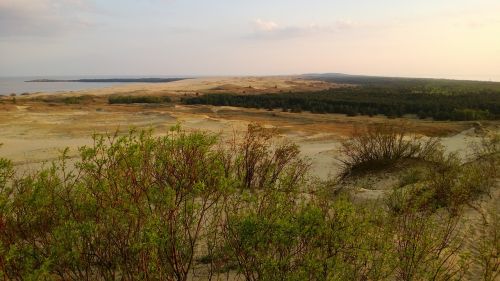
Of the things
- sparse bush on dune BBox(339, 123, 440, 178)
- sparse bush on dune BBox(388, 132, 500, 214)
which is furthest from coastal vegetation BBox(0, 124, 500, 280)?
sparse bush on dune BBox(339, 123, 440, 178)

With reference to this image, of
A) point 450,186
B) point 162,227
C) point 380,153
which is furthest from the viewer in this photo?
point 380,153

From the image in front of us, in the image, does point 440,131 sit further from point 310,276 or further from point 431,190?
point 310,276

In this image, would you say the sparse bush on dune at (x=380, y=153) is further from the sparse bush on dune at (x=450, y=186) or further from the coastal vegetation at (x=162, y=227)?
the coastal vegetation at (x=162, y=227)

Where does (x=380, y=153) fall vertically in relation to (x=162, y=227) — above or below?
below

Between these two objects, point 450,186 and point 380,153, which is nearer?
point 450,186

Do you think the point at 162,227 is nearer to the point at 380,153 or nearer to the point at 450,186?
the point at 450,186

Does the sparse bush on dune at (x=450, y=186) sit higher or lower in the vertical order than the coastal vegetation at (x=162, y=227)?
lower

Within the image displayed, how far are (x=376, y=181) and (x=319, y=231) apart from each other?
12.3 m

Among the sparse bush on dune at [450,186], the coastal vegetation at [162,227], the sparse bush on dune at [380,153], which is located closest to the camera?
the coastal vegetation at [162,227]

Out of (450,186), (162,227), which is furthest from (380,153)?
(162,227)

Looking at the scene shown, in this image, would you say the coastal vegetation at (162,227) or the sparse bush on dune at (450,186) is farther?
the sparse bush on dune at (450,186)

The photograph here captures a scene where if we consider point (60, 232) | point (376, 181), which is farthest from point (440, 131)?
point (60, 232)

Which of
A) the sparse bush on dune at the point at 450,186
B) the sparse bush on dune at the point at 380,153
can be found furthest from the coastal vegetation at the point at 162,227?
the sparse bush on dune at the point at 380,153

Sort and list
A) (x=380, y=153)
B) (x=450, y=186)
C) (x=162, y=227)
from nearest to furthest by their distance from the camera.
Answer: (x=162, y=227) → (x=450, y=186) → (x=380, y=153)
